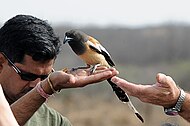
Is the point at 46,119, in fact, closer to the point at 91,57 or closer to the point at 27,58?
the point at 27,58

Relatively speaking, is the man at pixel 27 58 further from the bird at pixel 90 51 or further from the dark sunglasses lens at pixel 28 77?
the bird at pixel 90 51

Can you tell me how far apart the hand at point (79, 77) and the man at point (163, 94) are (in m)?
0.10

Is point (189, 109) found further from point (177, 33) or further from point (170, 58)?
point (177, 33)

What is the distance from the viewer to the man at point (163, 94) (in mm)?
4480

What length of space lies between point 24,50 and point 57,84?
3.30 feet

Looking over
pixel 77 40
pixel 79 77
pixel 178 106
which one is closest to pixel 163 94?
pixel 178 106

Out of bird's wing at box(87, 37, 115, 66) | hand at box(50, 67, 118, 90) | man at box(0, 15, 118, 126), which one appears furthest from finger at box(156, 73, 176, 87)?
man at box(0, 15, 118, 126)

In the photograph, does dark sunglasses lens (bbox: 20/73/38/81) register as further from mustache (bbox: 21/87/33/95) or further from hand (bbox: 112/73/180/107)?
hand (bbox: 112/73/180/107)

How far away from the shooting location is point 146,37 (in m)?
56.0

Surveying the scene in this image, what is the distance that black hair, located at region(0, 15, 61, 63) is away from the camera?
5727mm

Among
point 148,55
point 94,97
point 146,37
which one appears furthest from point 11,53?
point 146,37

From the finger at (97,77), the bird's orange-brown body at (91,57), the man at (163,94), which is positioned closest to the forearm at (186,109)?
the man at (163,94)

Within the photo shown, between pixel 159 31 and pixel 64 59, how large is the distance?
16.4 m

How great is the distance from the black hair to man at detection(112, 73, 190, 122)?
4.19 feet
